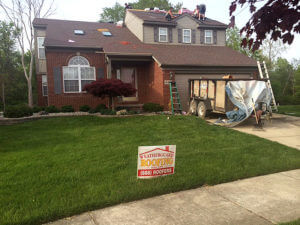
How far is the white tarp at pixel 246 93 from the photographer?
1058 cm

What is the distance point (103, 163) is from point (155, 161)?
1530 mm

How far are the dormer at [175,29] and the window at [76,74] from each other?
201 inches

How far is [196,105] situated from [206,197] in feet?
32.0

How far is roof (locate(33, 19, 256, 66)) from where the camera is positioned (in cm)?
1559

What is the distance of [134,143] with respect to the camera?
7.59m

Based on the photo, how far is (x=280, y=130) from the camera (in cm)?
1007

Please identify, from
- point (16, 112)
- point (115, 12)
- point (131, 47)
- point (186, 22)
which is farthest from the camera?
point (115, 12)

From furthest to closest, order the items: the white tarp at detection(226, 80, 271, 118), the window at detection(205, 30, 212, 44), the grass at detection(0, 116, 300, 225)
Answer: the window at detection(205, 30, 212, 44) → the white tarp at detection(226, 80, 271, 118) → the grass at detection(0, 116, 300, 225)

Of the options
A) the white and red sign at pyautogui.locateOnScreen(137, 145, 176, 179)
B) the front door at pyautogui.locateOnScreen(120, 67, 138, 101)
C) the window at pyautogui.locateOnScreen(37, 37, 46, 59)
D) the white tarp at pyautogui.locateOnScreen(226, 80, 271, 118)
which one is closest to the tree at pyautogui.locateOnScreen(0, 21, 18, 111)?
the window at pyautogui.locateOnScreen(37, 37, 46, 59)

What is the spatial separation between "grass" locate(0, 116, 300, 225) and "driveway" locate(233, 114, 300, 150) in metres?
0.86

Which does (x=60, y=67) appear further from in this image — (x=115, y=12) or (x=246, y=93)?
(x=115, y=12)

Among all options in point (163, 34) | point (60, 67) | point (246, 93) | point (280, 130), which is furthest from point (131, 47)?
point (280, 130)

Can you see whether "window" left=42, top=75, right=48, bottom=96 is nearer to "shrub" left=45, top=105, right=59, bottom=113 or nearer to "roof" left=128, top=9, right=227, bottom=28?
"shrub" left=45, top=105, right=59, bottom=113

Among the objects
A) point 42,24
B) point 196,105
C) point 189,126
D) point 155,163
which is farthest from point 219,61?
point 42,24
